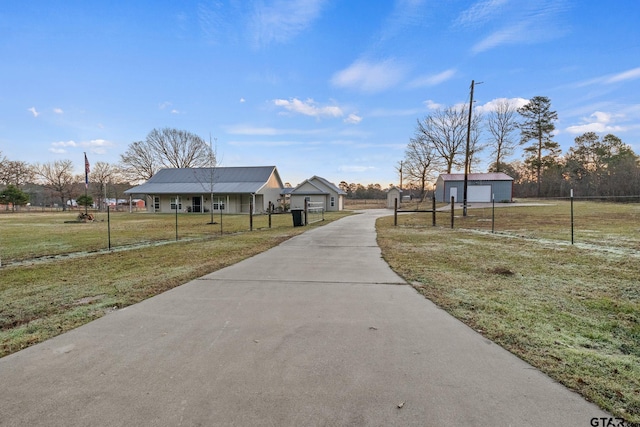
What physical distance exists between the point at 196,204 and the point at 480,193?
33101mm

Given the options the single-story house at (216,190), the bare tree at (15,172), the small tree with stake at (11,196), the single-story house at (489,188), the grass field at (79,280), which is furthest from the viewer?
the bare tree at (15,172)

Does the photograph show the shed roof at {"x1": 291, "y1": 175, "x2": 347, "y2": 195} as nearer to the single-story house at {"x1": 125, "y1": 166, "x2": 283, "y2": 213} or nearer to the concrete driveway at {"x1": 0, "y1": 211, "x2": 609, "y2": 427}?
the single-story house at {"x1": 125, "y1": 166, "x2": 283, "y2": 213}

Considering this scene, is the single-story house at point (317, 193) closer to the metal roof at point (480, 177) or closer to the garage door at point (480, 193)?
the metal roof at point (480, 177)

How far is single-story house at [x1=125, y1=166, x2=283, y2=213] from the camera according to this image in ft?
112

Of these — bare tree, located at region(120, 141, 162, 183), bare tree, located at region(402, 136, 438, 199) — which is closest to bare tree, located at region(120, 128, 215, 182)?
bare tree, located at region(120, 141, 162, 183)

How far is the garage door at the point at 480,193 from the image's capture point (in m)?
35.6

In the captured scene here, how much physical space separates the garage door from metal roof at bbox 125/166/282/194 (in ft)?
77.3

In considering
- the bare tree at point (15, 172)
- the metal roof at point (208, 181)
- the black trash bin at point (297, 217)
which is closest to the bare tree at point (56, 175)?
the bare tree at point (15, 172)

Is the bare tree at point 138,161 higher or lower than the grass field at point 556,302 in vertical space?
higher

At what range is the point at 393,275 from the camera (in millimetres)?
5527

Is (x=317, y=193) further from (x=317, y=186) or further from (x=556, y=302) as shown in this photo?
(x=556, y=302)

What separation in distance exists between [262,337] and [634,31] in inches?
619

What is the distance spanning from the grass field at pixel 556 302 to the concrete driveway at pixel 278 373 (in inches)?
10.1

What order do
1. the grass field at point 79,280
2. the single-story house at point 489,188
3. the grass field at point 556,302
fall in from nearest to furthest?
the grass field at point 556,302 < the grass field at point 79,280 < the single-story house at point 489,188
